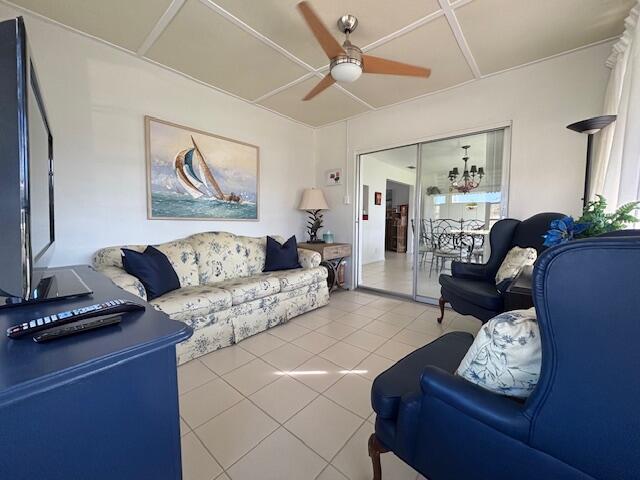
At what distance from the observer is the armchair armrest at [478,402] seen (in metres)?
0.69

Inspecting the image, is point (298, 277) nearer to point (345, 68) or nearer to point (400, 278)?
point (345, 68)

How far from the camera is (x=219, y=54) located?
7.92ft

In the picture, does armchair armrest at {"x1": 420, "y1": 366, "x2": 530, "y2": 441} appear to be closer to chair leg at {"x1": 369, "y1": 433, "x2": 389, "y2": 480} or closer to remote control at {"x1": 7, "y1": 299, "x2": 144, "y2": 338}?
chair leg at {"x1": 369, "y1": 433, "x2": 389, "y2": 480}

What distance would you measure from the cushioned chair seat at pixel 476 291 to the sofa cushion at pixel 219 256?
2.16 m

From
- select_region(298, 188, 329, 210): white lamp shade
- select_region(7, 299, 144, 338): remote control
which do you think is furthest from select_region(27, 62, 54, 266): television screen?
select_region(298, 188, 329, 210): white lamp shade

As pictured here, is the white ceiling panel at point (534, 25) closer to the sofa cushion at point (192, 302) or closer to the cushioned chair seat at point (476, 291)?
the cushioned chair seat at point (476, 291)

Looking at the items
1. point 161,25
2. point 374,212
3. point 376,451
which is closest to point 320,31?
point 161,25

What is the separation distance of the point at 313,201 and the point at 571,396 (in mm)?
3516

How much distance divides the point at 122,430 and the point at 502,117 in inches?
143

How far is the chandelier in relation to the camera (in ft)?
10.2

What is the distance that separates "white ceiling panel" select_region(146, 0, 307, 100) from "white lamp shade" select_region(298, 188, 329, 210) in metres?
1.46

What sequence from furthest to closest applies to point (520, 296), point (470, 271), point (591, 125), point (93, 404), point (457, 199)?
point (457, 199)
point (470, 271)
point (591, 125)
point (520, 296)
point (93, 404)

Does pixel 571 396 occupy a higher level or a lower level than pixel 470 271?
higher

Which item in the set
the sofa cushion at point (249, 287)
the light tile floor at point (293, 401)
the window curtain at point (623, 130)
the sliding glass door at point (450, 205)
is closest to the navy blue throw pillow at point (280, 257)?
the sofa cushion at point (249, 287)
